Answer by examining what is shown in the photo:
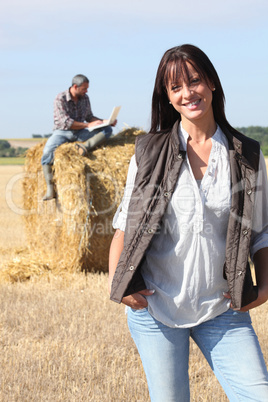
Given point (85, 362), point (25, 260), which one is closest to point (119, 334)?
point (85, 362)

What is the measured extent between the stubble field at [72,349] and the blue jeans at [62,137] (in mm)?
1713

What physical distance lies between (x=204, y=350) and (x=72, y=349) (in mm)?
2340

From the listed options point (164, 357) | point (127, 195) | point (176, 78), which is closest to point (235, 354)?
point (164, 357)

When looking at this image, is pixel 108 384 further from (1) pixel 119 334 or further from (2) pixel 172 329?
(2) pixel 172 329

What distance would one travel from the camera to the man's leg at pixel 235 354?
2021mm

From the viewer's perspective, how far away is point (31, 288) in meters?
6.46

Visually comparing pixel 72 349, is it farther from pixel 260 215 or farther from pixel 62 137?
pixel 62 137

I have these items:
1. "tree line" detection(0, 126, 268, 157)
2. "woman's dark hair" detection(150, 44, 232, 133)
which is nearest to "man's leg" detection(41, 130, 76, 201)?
"woman's dark hair" detection(150, 44, 232, 133)

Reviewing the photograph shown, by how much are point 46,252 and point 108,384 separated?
4.59 meters

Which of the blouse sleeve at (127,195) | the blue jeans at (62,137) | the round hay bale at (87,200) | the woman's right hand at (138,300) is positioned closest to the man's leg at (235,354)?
the woman's right hand at (138,300)

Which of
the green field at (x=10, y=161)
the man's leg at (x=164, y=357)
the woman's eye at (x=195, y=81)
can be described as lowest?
the green field at (x=10, y=161)

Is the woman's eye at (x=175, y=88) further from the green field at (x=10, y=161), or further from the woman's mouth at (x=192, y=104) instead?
the green field at (x=10, y=161)

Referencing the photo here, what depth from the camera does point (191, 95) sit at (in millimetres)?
2234

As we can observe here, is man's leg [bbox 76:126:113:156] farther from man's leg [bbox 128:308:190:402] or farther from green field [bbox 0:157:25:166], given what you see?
green field [bbox 0:157:25:166]
